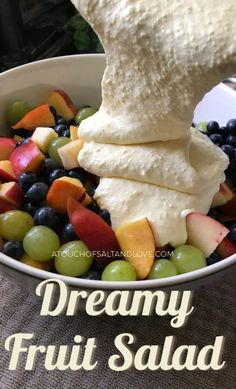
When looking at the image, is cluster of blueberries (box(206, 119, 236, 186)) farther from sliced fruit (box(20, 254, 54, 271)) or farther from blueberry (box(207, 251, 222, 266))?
sliced fruit (box(20, 254, 54, 271))

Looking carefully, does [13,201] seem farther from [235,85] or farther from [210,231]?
[235,85]

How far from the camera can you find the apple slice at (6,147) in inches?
41.0

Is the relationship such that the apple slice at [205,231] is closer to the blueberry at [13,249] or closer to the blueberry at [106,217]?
the blueberry at [106,217]

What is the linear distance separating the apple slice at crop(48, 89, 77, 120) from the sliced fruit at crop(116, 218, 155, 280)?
15.5 inches

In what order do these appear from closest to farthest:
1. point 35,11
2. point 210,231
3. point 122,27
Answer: point 122,27 < point 210,231 < point 35,11

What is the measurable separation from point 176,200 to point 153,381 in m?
0.30

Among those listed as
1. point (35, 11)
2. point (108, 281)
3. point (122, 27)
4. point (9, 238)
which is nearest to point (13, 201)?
point (9, 238)

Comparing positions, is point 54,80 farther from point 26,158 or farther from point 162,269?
point 162,269

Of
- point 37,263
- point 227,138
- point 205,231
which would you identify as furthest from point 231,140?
point 37,263

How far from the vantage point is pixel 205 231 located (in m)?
0.88

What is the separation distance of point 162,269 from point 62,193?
223 millimetres

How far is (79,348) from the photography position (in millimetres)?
857

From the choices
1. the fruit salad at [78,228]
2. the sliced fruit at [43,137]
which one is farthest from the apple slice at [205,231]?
the sliced fruit at [43,137]

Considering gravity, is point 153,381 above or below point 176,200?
below
